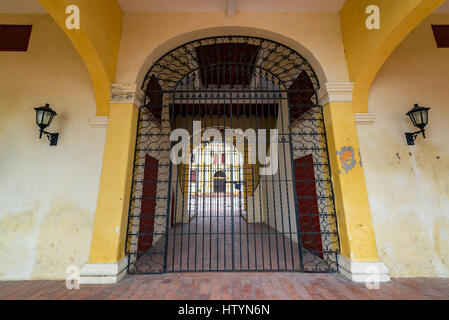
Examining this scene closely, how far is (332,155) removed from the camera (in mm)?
3174

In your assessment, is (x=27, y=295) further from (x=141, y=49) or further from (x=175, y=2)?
(x=175, y=2)

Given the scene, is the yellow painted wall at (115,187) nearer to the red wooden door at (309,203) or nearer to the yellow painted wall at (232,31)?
the yellow painted wall at (232,31)

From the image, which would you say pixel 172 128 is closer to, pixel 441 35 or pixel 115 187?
pixel 115 187

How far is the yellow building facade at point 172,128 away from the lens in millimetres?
2830

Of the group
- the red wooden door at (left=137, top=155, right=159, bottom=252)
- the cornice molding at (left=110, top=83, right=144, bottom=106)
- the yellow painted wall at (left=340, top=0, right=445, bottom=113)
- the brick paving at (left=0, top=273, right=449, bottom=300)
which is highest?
the yellow painted wall at (left=340, top=0, right=445, bottom=113)

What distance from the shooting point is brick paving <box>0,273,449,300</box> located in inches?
91.2

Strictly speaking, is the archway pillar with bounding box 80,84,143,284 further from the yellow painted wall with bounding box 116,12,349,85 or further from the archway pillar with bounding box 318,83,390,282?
the archway pillar with bounding box 318,83,390,282

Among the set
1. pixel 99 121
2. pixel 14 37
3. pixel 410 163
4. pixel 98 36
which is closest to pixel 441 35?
pixel 410 163

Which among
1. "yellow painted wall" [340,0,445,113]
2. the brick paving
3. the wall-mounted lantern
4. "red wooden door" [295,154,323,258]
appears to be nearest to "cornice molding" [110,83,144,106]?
the wall-mounted lantern

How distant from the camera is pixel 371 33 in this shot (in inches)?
111

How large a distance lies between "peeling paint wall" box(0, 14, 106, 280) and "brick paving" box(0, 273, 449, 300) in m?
0.41
